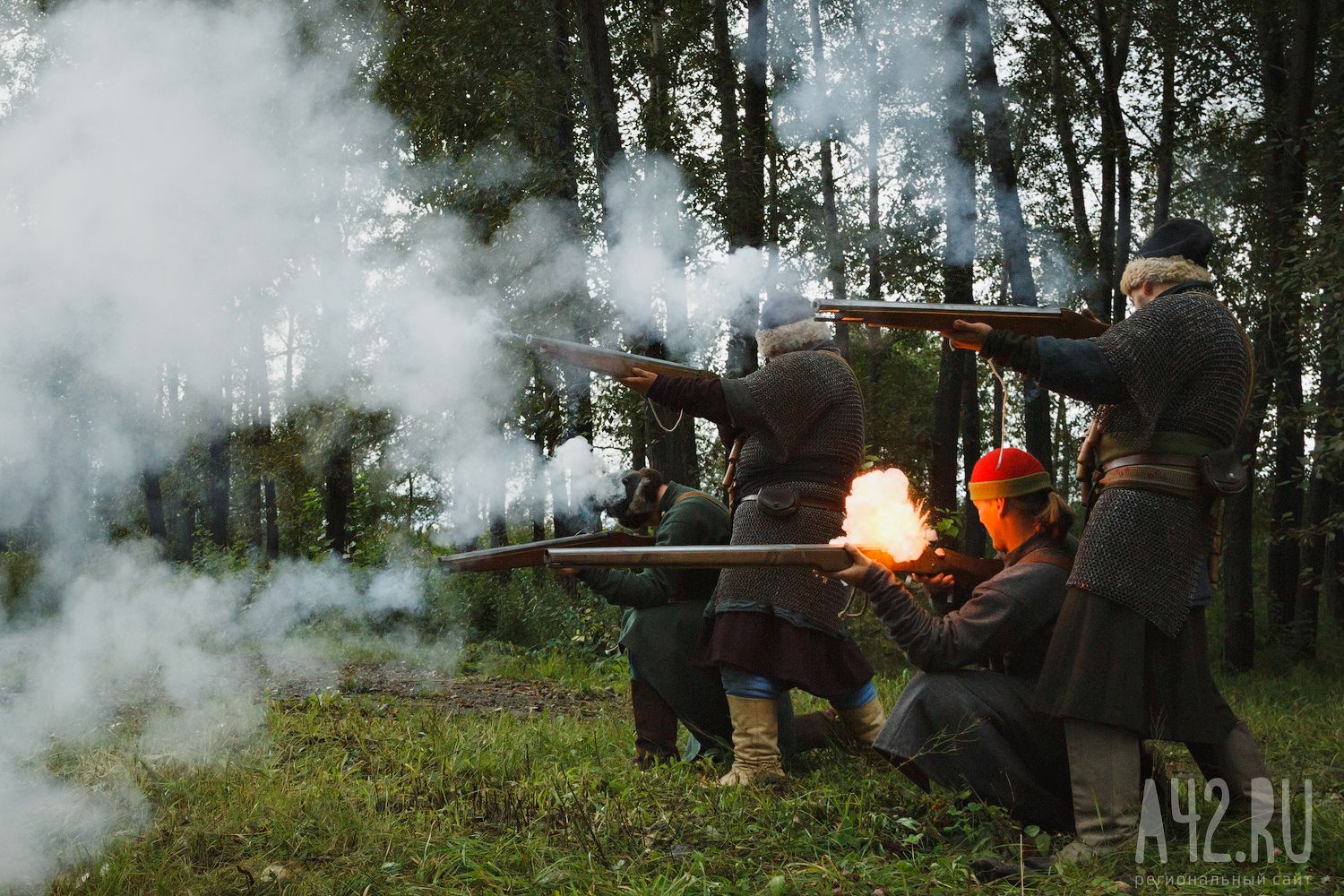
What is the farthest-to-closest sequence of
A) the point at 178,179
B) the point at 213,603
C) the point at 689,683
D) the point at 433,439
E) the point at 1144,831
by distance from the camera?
→ 1. the point at 433,439
2. the point at 213,603
3. the point at 178,179
4. the point at 689,683
5. the point at 1144,831

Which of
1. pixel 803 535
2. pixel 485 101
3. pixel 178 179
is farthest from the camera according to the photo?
pixel 485 101

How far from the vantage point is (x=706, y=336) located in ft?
34.2

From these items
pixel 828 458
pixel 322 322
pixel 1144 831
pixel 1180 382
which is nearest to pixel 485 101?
pixel 322 322

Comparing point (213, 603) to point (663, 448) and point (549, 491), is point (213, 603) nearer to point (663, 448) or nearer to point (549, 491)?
point (549, 491)

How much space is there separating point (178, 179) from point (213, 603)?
4.35 metres

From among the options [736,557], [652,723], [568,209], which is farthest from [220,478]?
[736,557]

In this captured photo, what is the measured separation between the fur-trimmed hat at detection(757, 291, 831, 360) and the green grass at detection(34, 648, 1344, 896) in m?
1.88

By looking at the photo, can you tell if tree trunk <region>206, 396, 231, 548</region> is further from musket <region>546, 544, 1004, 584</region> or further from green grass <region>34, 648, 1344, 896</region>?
musket <region>546, 544, 1004, 584</region>

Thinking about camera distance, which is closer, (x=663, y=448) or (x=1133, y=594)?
(x=1133, y=594)

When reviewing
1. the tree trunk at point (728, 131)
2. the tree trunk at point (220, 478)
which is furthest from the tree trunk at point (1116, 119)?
the tree trunk at point (220, 478)

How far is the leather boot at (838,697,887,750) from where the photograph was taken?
16.0 feet

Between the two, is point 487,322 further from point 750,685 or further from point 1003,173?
point 750,685

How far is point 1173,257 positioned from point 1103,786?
5.95 feet

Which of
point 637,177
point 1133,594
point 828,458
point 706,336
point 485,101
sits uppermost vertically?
point 485,101
